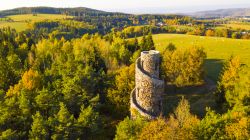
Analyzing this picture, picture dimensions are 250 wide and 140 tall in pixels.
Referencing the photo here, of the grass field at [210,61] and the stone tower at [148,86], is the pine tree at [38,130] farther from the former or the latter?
the grass field at [210,61]

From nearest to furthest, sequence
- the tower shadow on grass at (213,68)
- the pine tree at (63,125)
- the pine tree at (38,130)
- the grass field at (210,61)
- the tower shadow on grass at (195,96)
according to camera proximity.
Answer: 1. the pine tree at (38,130)
2. the pine tree at (63,125)
3. the tower shadow on grass at (195,96)
4. the grass field at (210,61)
5. the tower shadow on grass at (213,68)

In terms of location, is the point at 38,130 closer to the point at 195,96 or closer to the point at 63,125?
the point at 63,125

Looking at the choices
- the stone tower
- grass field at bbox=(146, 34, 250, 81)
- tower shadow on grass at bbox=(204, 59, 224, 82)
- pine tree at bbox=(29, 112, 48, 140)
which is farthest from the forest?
grass field at bbox=(146, 34, 250, 81)

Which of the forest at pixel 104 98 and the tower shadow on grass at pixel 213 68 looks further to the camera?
the tower shadow on grass at pixel 213 68

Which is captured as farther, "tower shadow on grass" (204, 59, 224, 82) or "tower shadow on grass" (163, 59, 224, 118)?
"tower shadow on grass" (204, 59, 224, 82)

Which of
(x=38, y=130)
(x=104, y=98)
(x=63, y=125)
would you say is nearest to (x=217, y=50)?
(x=104, y=98)

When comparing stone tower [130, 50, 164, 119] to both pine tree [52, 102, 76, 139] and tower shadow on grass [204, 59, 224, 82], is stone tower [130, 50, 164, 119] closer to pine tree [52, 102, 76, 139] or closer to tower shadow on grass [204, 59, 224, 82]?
pine tree [52, 102, 76, 139]

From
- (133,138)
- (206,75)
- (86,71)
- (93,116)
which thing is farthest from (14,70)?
(206,75)

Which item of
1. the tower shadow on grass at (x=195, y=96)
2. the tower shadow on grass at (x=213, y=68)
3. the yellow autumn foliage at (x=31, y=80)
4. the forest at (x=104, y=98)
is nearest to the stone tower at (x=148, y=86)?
the forest at (x=104, y=98)
